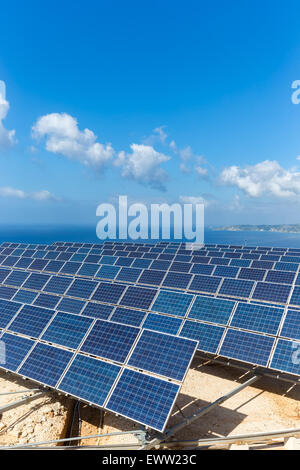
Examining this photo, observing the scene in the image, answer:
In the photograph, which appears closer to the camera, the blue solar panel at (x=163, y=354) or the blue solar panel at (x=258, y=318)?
the blue solar panel at (x=163, y=354)

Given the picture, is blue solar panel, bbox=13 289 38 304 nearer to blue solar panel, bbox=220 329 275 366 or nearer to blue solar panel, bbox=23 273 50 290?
blue solar panel, bbox=23 273 50 290

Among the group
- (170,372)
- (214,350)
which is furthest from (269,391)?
(170,372)

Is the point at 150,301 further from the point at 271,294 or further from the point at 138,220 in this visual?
the point at 138,220

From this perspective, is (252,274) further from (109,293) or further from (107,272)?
(107,272)

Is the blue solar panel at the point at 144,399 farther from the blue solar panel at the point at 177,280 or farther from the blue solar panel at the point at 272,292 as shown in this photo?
the blue solar panel at the point at 177,280

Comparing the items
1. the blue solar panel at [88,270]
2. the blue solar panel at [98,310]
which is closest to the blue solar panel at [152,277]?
the blue solar panel at [88,270]

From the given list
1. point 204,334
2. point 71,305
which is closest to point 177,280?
point 204,334
